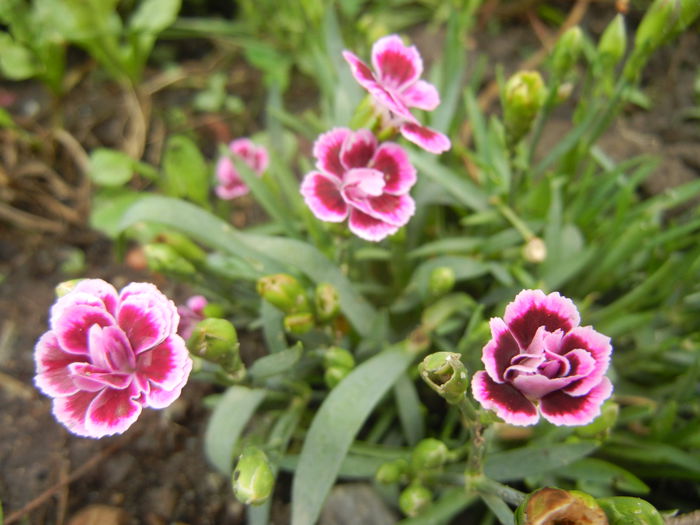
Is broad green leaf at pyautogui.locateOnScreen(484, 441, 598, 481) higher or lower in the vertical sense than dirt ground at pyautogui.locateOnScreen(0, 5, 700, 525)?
higher

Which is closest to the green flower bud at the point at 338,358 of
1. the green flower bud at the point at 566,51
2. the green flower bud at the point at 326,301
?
the green flower bud at the point at 326,301

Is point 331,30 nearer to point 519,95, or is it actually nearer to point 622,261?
point 519,95

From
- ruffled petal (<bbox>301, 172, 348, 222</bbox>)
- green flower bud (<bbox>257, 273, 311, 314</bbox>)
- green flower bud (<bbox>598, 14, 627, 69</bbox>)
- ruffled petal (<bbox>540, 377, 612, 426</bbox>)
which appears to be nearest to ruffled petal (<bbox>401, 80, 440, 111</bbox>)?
ruffled petal (<bbox>301, 172, 348, 222</bbox>)

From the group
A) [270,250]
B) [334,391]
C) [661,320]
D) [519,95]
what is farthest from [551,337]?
[661,320]

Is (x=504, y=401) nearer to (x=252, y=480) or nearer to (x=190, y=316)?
(x=252, y=480)

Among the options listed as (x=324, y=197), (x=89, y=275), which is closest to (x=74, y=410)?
(x=324, y=197)

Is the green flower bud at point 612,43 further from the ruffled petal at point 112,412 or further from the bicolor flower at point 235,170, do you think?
the ruffled petal at point 112,412

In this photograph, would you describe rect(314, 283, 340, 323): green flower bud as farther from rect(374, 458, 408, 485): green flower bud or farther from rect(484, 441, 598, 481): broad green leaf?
rect(484, 441, 598, 481): broad green leaf
